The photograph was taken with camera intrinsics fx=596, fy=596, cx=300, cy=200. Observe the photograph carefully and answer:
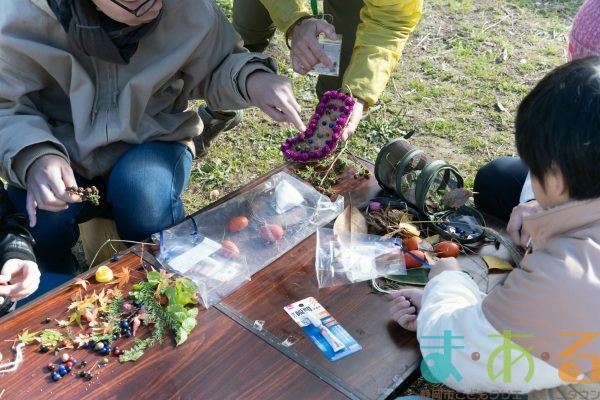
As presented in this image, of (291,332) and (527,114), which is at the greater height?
(527,114)

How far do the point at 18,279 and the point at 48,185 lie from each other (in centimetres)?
25

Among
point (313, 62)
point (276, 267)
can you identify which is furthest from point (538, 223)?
point (313, 62)

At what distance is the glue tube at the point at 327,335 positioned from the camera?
1.34 metres

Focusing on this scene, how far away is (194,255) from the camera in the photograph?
1.60 m

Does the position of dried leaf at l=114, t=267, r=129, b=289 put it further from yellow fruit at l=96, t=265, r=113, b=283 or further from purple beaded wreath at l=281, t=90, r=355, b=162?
purple beaded wreath at l=281, t=90, r=355, b=162

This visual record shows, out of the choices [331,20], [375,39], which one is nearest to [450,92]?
[331,20]

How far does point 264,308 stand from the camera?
1.46 m

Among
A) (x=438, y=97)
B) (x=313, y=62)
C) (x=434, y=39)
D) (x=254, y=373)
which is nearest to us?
(x=254, y=373)

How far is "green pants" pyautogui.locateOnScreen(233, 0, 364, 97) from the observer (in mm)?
2332

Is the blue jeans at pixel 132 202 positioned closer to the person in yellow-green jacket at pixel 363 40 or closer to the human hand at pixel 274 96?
the human hand at pixel 274 96

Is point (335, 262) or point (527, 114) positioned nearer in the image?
point (527, 114)

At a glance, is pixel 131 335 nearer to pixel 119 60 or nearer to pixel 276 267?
pixel 276 267

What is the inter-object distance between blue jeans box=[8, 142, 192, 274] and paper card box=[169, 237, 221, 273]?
16 centimetres

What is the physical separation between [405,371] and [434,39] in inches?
120
